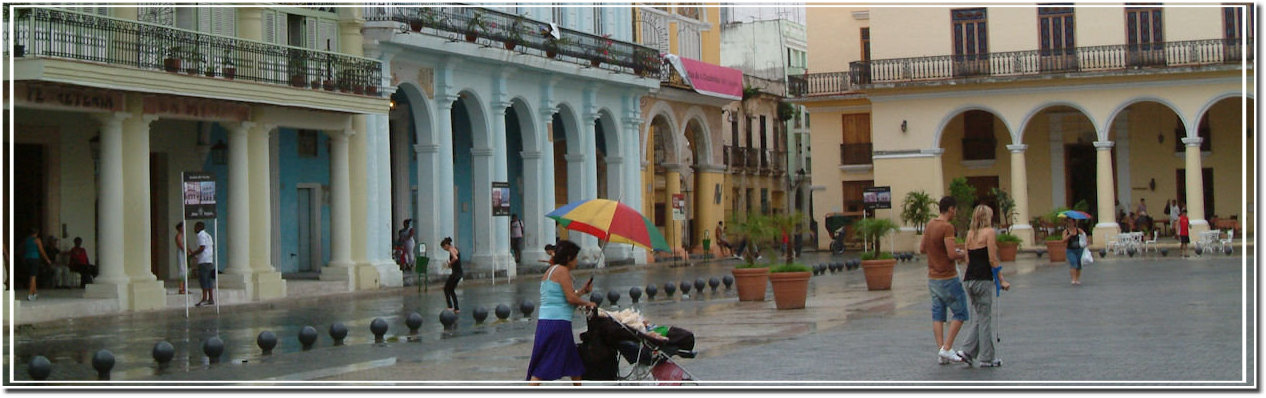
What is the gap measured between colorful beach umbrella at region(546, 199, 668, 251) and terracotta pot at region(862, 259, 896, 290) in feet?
43.3

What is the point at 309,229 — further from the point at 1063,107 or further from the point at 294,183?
the point at 1063,107

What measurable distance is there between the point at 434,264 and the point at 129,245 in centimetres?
959

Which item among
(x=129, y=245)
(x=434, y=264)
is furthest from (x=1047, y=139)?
(x=129, y=245)

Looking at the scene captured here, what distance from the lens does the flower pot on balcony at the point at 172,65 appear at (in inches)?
932

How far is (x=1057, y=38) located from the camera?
1741 inches

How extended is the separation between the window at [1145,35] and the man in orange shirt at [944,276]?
31253mm

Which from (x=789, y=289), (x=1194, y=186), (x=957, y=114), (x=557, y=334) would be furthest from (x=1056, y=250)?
(x=557, y=334)

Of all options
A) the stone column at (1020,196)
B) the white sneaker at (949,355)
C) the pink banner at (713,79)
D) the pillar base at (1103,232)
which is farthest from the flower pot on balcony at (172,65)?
the pillar base at (1103,232)

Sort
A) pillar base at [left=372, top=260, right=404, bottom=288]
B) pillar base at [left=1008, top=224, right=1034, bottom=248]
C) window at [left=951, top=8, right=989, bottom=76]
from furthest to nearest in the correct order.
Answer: window at [left=951, top=8, right=989, bottom=76]
pillar base at [left=1008, top=224, right=1034, bottom=248]
pillar base at [left=372, top=260, right=404, bottom=288]

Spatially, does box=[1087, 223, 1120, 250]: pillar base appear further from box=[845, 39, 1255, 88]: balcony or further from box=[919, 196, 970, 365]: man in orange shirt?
box=[919, 196, 970, 365]: man in orange shirt

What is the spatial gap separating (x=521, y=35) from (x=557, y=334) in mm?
24169

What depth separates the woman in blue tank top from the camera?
11.5 m

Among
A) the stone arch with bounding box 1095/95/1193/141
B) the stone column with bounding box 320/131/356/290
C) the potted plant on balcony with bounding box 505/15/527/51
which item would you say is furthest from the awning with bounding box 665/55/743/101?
the stone column with bounding box 320/131/356/290
